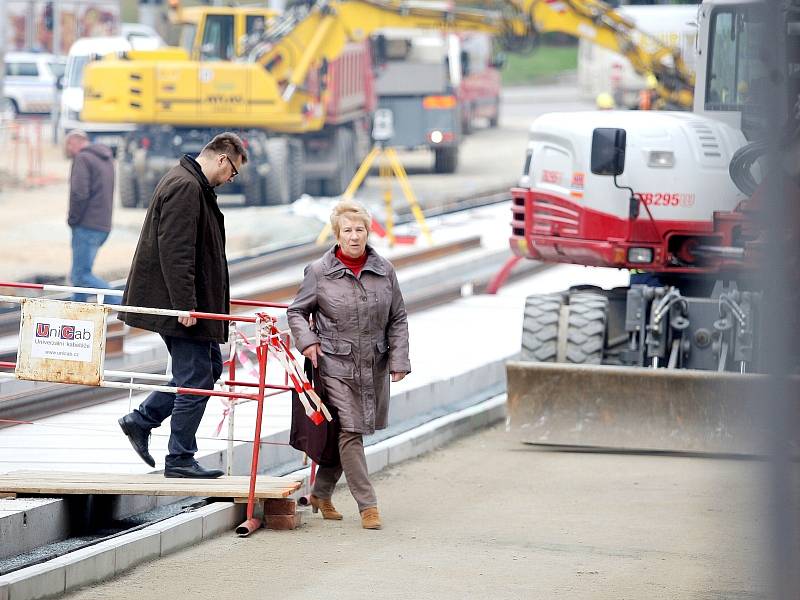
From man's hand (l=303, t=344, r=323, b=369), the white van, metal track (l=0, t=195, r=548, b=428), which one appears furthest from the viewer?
the white van

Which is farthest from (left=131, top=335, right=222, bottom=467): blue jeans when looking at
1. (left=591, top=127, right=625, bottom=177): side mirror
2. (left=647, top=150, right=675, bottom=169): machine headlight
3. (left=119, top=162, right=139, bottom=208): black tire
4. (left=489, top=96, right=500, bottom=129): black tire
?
(left=489, top=96, right=500, bottom=129): black tire

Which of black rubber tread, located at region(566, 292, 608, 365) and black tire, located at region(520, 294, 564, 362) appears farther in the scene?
black tire, located at region(520, 294, 564, 362)

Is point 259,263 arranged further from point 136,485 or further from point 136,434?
point 136,485

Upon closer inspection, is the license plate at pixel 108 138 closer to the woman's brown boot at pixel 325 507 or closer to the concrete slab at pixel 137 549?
the woman's brown boot at pixel 325 507

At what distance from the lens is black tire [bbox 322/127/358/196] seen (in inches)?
1168

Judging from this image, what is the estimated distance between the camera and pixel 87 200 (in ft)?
47.1

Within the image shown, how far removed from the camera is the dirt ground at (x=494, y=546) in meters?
6.14

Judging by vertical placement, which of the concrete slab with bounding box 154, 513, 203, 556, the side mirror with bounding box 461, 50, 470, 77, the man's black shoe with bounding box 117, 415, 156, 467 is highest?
the side mirror with bounding box 461, 50, 470, 77

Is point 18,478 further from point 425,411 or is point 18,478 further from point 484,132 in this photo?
point 484,132

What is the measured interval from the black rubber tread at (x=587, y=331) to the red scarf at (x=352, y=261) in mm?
3174

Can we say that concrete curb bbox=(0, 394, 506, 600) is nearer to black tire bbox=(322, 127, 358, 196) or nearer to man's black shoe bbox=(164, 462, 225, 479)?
man's black shoe bbox=(164, 462, 225, 479)

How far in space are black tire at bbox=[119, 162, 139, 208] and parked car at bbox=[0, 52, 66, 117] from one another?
17.4 meters

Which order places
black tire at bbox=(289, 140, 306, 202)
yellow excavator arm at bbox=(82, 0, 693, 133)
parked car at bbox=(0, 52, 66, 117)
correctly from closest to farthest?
yellow excavator arm at bbox=(82, 0, 693, 133), black tire at bbox=(289, 140, 306, 202), parked car at bbox=(0, 52, 66, 117)

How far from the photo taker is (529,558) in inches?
269
